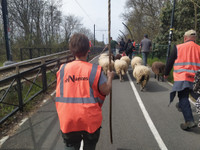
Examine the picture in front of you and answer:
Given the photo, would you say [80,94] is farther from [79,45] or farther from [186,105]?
[186,105]

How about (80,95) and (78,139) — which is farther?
(78,139)

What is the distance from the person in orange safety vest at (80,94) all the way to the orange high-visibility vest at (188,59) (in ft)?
8.18

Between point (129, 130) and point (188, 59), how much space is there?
2053 mm

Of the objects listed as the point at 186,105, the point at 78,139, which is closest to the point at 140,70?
the point at 186,105

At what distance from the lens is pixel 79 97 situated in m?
1.74

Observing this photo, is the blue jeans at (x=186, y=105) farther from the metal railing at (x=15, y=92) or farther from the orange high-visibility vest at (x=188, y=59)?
the metal railing at (x=15, y=92)

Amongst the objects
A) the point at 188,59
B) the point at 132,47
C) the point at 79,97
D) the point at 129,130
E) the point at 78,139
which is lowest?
the point at 129,130

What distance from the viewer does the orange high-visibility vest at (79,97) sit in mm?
1727

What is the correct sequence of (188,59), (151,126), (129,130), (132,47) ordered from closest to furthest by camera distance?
1. (188,59)
2. (129,130)
3. (151,126)
4. (132,47)

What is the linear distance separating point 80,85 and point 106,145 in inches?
80.3

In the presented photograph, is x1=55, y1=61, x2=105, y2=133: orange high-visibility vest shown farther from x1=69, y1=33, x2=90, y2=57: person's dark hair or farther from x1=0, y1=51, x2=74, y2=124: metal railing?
x1=0, y1=51, x2=74, y2=124: metal railing

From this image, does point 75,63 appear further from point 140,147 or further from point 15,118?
point 15,118

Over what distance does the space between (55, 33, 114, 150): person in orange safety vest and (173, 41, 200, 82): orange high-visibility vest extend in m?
2.49

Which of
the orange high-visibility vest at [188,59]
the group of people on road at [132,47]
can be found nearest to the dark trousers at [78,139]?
the orange high-visibility vest at [188,59]
